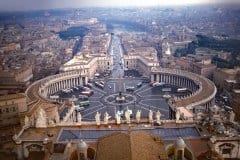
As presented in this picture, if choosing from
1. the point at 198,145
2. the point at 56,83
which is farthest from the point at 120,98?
the point at 198,145

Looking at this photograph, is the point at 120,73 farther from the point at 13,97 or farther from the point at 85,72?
the point at 13,97

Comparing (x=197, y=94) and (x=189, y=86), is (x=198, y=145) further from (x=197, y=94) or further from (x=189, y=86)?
(x=189, y=86)

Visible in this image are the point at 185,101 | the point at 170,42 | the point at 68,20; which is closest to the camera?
the point at 185,101

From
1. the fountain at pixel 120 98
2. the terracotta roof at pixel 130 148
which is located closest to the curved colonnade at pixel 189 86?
the fountain at pixel 120 98

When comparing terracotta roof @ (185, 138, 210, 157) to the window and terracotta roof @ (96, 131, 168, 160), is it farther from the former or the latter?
terracotta roof @ (96, 131, 168, 160)

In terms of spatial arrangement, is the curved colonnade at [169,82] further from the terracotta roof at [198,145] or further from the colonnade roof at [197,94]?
the terracotta roof at [198,145]

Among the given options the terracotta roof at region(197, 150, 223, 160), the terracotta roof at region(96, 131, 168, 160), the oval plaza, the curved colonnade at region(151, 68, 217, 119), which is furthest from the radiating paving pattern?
the curved colonnade at region(151, 68, 217, 119)

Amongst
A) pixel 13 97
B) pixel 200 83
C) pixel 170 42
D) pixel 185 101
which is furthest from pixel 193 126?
pixel 170 42
